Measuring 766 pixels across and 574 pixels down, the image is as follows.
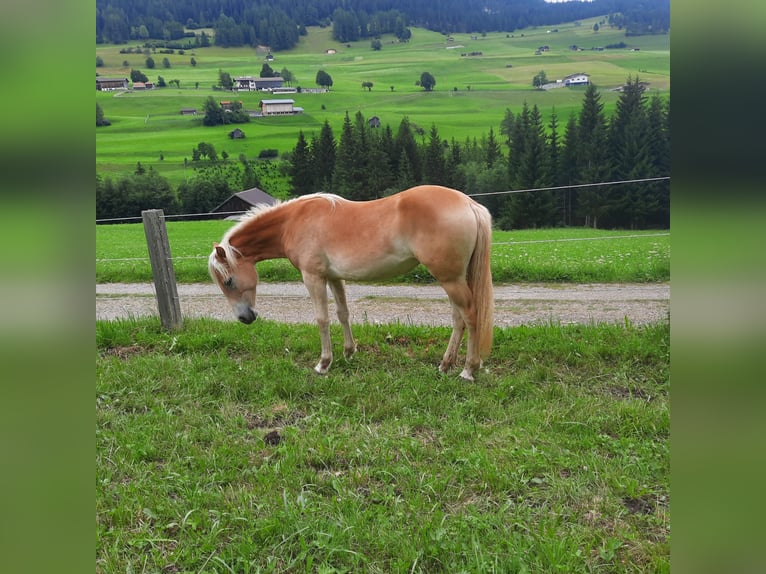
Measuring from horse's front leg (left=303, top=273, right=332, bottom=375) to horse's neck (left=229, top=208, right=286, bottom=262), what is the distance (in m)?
0.56

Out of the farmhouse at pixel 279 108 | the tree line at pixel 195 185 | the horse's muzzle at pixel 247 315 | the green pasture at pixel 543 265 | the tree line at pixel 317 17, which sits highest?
the tree line at pixel 317 17

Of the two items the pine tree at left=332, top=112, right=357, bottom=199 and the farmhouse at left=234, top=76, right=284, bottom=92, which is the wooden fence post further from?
the farmhouse at left=234, top=76, right=284, bottom=92

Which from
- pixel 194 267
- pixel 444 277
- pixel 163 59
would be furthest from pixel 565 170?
pixel 163 59

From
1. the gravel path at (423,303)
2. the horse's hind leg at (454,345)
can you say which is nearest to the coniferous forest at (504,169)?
the gravel path at (423,303)

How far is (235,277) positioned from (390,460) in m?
2.95

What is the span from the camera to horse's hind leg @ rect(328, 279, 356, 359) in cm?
563

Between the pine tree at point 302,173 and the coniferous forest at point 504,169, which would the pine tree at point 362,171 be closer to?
the coniferous forest at point 504,169

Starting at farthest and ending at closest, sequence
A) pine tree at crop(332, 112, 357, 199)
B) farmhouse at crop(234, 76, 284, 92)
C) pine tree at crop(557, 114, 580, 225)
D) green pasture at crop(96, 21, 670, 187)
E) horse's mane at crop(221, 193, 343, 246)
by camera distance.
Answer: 1. farmhouse at crop(234, 76, 284, 92)
2. green pasture at crop(96, 21, 670, 187)
3. pine tree at crop(557, 114, 580, 225)
4. pine tree at crop(332, 112, 357, 199)
5. horse's mane at crop(221, 193, 343, 246)

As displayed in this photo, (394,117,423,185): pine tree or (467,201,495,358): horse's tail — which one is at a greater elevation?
(394,117,423,185): pine tree

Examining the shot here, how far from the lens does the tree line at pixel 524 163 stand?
25375 mm

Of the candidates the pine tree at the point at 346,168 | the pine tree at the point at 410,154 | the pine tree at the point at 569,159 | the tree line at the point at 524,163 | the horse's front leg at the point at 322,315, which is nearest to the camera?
the horse's front leg at the point at 322,315

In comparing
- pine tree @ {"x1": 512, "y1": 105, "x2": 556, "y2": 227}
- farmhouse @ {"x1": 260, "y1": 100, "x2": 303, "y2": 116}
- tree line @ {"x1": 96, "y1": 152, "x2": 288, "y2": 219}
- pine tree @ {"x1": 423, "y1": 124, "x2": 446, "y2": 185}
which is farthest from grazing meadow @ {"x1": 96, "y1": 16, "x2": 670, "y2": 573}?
farmhouse @ {"x1": 260, "y1": 100, "x2": 303, "y2": 116}

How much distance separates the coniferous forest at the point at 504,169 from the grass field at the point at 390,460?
1899 cm
